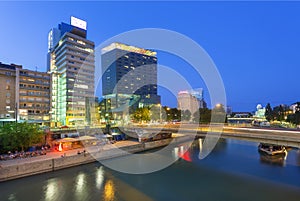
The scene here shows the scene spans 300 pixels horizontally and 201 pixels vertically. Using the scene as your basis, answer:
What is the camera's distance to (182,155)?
33.4m

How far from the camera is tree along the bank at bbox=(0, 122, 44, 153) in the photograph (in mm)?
26922

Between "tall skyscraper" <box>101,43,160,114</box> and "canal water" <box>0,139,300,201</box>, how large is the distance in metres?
98.5

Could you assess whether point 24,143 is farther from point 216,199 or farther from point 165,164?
point 216,199

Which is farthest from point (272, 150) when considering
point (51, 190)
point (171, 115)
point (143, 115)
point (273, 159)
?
point (171, 115)

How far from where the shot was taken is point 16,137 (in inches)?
1067

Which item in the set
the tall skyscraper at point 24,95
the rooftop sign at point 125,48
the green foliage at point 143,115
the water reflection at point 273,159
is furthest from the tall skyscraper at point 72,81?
the rooftop sign at point 125,48

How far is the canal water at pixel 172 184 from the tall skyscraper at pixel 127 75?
98522 millimetres

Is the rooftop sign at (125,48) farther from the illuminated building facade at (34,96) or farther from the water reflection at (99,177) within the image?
the water reflection at (99,177)

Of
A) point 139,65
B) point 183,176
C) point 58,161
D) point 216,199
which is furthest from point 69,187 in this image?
point 139,65

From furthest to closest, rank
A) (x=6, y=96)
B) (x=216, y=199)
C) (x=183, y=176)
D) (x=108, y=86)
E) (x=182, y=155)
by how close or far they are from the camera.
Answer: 1. (x=108, y=86)
2. (x=6, y=96)
3. (x=182, y=155)
4. (x=183, y=176)
5. (x=216, y=199)

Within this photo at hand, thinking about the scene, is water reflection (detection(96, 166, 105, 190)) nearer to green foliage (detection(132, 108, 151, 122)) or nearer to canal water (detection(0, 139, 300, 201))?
canal water (detection(0, 139, 300, 201))

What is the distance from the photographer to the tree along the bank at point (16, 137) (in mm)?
26922

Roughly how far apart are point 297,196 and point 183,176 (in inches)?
431

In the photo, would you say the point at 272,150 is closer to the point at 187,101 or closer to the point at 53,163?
the point at 53,163
